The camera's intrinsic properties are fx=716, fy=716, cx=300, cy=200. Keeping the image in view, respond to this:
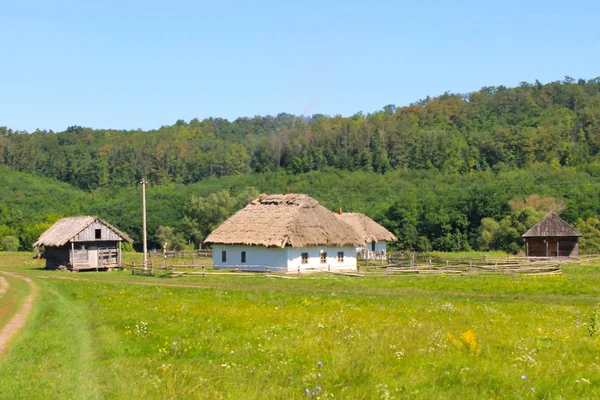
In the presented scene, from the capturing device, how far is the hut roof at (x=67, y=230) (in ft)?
171

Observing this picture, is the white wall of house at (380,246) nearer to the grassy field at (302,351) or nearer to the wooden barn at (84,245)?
the wooden barn at (84,245)

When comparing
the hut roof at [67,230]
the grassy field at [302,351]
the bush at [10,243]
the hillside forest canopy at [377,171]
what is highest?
the hillside forest canopy at [377,171]

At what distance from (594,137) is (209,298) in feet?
345

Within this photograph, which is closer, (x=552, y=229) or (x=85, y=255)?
(x=85, y=255)

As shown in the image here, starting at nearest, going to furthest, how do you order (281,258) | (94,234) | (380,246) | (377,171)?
(281,258) → (94,234) → (380,246) → (377,171)

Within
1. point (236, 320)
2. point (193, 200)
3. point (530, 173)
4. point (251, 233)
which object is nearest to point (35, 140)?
point (193, 200)

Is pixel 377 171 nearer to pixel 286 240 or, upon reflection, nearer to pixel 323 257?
pixel 323 257

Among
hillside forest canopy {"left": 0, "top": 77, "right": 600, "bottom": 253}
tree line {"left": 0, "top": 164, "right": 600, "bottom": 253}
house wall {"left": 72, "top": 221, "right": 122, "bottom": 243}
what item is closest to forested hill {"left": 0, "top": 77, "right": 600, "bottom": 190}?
hillside forest canopy {"left": 0, "top": 77, "right": 600, "bottom": 253}

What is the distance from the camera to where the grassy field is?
10672mm

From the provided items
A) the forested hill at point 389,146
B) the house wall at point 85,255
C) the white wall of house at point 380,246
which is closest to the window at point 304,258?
the house wall at point 85,255

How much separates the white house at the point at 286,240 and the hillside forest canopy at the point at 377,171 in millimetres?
26889

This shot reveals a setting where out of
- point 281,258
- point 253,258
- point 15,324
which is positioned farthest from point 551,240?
point 15,324

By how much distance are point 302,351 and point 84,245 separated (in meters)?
A: 42.9

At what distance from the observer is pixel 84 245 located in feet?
174
